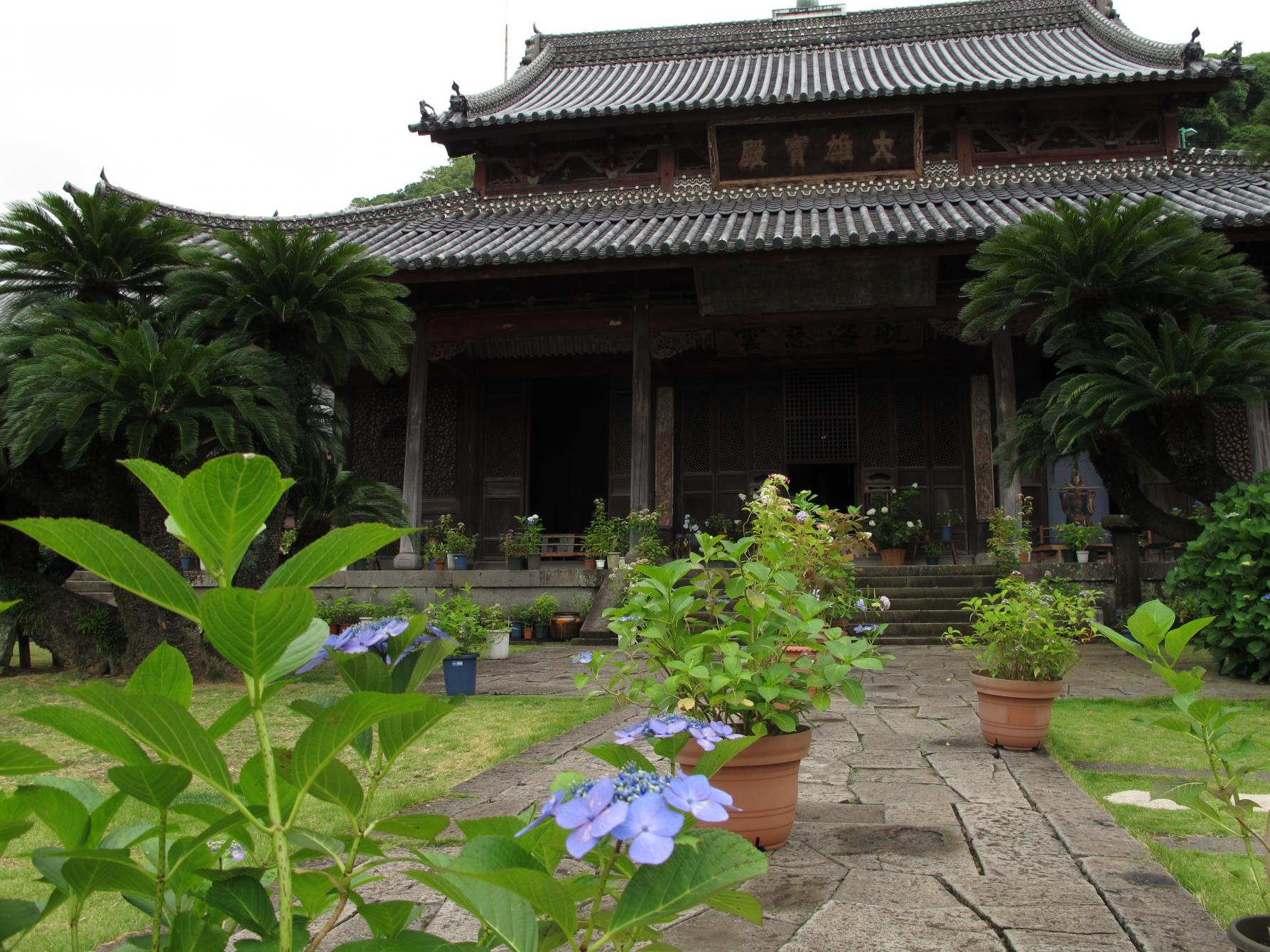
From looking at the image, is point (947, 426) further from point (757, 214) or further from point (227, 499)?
point (227, 499)

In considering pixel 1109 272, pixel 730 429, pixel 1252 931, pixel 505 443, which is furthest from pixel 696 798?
pixel 505 443

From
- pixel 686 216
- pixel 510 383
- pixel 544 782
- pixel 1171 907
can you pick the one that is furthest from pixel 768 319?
pixel 1171 907

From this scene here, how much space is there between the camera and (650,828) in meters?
0.77

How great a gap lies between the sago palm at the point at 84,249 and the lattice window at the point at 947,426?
9.26m

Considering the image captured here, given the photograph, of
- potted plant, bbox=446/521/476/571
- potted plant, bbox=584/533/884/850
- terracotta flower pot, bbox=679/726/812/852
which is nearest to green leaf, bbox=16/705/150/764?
potted plant, bbox=584/533/884/850

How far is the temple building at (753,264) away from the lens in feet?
34.3

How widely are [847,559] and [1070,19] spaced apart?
49.2 ft

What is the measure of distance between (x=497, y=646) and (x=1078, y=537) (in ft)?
21.6

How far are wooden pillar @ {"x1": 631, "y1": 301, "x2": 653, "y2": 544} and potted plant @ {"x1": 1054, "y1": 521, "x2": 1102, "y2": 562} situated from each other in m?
4.72

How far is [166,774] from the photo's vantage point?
2.60 feet

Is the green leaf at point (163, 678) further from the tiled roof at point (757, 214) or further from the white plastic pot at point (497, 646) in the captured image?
the tiled roof at point (757, 214)

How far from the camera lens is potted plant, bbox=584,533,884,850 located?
251cm

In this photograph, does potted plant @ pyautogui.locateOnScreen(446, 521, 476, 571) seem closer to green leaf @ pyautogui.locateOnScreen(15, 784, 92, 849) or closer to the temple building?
the temple building

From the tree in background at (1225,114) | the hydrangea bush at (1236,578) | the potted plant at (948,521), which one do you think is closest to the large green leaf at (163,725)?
the hydrangea bush at (1236,578)
